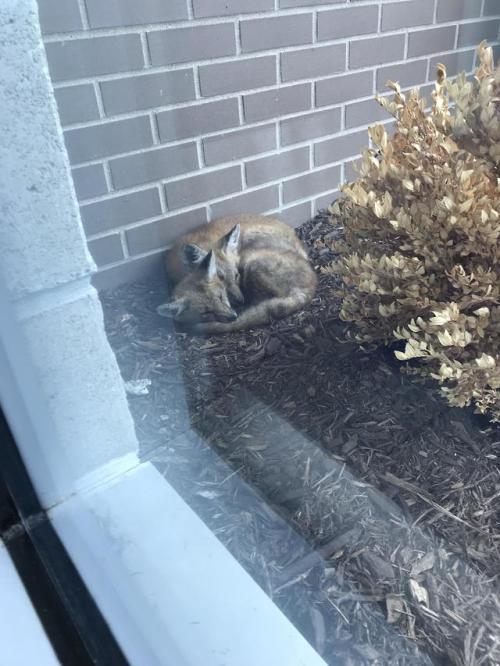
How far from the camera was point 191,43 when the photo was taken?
200 cm

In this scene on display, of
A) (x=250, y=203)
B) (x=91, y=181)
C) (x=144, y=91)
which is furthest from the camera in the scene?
(x=250, y=203)

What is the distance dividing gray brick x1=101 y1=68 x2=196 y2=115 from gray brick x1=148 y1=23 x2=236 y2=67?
0.17 feet

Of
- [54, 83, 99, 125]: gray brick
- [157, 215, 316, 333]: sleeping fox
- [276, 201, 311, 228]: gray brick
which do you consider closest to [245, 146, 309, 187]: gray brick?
[276, 201, 311, 228]: gray brick

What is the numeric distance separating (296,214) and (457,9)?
1.28 meters

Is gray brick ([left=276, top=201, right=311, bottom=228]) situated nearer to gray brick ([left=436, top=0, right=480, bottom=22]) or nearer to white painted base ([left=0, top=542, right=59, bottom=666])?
gray brick ([left=436, top=0, right=480, bottom=22])

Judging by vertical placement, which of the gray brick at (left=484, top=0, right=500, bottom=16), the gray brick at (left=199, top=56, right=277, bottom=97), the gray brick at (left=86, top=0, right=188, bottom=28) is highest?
the gray brick at (left=86, top=0, right=188, bottom=28)

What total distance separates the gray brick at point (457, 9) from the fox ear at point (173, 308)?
1255mm

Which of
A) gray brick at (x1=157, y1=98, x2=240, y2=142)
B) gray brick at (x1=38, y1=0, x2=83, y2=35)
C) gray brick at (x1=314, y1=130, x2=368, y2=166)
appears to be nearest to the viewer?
gray brick at (x1=38, y1=0, x2=83, y2=35)

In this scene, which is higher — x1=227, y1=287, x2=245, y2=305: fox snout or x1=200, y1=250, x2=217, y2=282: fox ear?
x1=200, y1=250, x2=217, y2=282: fox ear

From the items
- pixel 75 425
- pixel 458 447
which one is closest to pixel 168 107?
pixel 75 425

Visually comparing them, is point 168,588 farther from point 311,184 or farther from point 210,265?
point 311,184

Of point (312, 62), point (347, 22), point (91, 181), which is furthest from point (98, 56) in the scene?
point (347, 22)

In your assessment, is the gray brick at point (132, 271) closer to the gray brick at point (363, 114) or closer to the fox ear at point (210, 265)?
the fox ear at point (210, 265)

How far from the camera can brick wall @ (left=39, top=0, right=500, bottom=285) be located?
1410mm
